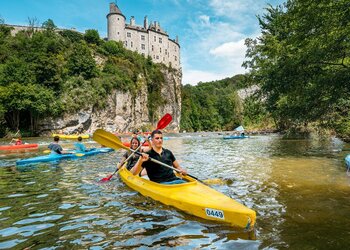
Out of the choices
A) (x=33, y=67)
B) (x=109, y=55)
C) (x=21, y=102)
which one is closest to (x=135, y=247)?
(x=21, y=102)

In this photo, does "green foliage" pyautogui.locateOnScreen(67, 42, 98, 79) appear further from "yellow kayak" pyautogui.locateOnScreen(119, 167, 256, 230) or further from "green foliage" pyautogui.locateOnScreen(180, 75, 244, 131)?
"yellow kayak" pyautogui.locateOnScreen(119, 167, 256, 230)

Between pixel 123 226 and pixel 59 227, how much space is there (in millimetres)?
979

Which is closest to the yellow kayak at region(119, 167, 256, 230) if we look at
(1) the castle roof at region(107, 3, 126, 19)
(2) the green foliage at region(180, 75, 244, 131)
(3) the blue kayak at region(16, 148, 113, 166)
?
(3) the blue kayak at region(16, 148, 113, 166)

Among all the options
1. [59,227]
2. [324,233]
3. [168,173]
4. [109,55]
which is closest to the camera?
[324,233]

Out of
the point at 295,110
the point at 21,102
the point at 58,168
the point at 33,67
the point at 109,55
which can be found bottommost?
the point at 58,168

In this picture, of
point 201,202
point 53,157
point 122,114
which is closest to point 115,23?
point 122,114

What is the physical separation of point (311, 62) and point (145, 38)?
70.6 metres

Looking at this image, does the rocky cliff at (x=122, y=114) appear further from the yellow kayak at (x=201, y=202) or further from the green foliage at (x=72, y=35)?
the yellow kayak at (x=201, y=202)

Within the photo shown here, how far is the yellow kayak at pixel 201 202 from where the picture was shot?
4.09 meters

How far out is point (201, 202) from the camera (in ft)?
15.3

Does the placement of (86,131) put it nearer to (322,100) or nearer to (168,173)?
(322,100)

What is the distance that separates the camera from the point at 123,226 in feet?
14.6

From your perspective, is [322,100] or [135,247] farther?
[322,100]

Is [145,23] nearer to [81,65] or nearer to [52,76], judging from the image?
[81,65]
